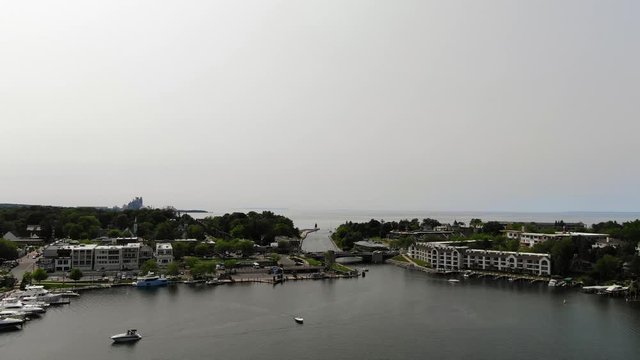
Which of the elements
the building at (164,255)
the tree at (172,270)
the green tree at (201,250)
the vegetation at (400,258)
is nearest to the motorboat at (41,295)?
the tree at (172,270)

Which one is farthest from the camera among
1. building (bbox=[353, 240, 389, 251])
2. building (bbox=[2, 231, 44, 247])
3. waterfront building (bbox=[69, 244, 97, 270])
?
building (bbox=[353, 240, 389, 251])

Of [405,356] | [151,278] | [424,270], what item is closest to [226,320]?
[405,356]

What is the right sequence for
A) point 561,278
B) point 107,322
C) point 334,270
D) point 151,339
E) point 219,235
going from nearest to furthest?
point 151,339 → point 107,322 → point 561,278 → point 334,270 → point 219,235

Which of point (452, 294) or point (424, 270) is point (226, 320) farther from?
point (424, 270)

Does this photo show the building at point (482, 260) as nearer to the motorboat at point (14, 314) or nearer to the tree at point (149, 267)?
the tree at point (149, 267)

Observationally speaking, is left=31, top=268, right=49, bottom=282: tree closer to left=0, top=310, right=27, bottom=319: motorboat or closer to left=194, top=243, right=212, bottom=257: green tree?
left=0, top=310, right=27, bottom=319: motorboat

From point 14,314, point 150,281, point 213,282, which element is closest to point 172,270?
point 150,281

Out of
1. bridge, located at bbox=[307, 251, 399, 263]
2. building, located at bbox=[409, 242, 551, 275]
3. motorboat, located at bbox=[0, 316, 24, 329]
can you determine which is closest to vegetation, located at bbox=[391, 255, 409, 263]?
bridge, located at bbox=[307, 251, 399, 263]
